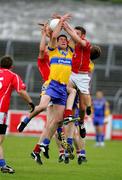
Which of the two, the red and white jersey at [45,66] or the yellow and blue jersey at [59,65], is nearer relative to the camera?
the yellow and blue jersey at [59,65]

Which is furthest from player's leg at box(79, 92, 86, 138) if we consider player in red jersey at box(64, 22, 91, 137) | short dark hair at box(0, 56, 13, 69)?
short dark hair at box(0, 56, 13, 69)

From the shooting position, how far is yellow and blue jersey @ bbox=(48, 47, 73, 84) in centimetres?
1744

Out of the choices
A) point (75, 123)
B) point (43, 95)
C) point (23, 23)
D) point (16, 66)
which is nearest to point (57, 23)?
point (43, 95)

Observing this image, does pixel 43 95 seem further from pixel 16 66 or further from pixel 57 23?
pixel 16 66

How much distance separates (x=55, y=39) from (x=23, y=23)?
31973mm

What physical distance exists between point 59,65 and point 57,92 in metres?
0.55

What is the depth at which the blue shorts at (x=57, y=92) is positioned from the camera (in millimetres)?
17297

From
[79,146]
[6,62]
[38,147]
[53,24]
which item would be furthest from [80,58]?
[6,62]

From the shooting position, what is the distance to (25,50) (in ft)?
146

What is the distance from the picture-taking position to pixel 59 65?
57.4 feet

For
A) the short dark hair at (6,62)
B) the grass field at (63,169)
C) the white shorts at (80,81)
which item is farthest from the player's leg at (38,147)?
the short dark hair at (6,62)

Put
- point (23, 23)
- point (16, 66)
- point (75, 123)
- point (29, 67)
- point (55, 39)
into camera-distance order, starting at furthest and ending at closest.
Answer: point (23, 23), point (16, 66), point (29, 67), point (75, 123), point (55, 39)

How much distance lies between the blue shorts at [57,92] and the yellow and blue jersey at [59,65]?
9cm

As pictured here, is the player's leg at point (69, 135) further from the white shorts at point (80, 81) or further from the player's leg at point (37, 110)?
the player's leg at point (37, 110)
